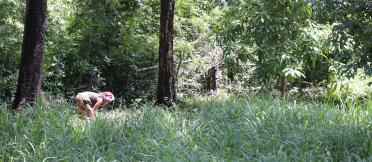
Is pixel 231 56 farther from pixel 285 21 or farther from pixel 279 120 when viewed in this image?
pixel 279 120

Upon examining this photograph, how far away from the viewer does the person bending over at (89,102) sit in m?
6.36

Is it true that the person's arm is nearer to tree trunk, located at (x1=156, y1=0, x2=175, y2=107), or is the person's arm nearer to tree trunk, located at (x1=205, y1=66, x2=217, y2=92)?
tree trunk, located at (x1=156, y1=0, x2=175, y2=107)

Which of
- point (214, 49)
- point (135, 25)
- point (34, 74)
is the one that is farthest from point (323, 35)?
point (34, 74)

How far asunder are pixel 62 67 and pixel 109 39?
1360mm

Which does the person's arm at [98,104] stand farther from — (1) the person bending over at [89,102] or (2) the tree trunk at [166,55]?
(2) the tree trunk at [166,55]

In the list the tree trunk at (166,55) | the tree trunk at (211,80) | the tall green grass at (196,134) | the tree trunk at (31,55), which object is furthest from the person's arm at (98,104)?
the tree trunk at (211,80)

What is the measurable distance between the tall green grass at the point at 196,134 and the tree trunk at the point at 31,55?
573 mm

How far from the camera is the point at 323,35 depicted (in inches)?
331

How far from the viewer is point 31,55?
21.7 ft

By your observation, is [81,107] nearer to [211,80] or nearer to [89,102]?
[89,102]

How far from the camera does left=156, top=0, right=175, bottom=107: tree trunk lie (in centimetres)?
808

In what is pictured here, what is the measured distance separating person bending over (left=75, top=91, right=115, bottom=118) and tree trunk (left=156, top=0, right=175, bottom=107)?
51.9 inches

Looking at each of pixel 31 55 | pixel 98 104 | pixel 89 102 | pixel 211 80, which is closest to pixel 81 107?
pixel 89 102

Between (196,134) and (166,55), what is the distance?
128 inches
